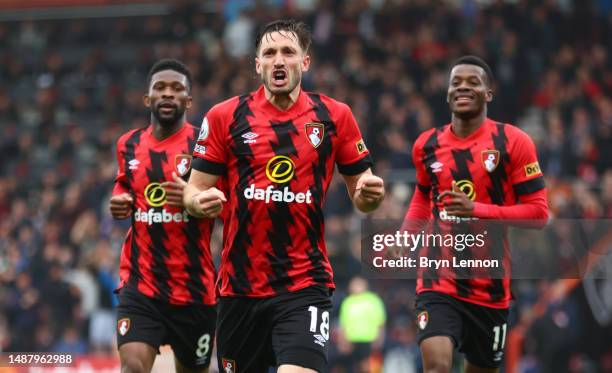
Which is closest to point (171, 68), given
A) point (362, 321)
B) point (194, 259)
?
point (194, 259)

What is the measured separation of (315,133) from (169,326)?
2.06 metres

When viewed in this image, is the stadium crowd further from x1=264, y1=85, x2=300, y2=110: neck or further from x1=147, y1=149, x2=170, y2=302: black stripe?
x1=264, y1=85, x2=300, y2=110: neck

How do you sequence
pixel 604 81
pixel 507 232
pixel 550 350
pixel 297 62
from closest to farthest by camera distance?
pixel 297 62 < pixel 507 232 < pixel 550 350 < pixel 604 81

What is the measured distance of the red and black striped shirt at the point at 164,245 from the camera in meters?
7.85

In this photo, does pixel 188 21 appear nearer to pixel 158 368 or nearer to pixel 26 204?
pixel 26 204

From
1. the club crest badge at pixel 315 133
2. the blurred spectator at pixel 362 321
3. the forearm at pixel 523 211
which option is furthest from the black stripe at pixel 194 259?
the blurred spectator at pixel 362 321

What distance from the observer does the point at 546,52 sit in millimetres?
17828

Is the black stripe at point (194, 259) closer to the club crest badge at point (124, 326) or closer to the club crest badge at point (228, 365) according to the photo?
the club crest badge at point (124, 326)

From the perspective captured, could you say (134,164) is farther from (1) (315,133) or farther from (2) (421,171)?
(2) (421,171)


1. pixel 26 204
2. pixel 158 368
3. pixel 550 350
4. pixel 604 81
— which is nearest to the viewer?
pixel 158 368

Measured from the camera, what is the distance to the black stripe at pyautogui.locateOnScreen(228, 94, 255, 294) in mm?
6566

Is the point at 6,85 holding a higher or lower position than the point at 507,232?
higher

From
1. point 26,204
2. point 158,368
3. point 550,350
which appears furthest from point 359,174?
point 26,204

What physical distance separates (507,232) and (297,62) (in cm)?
202
